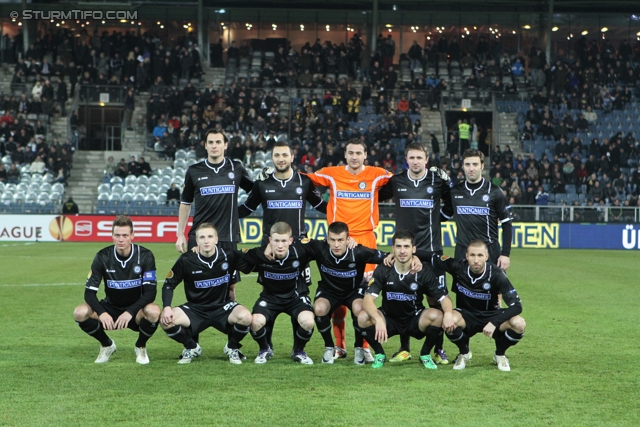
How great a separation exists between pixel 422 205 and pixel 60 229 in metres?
19.9

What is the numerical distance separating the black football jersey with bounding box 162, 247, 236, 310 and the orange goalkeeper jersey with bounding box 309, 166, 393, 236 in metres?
1.31

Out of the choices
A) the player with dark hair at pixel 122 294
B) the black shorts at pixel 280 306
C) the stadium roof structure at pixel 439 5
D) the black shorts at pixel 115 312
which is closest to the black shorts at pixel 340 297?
the black shorts at pixel 280 306

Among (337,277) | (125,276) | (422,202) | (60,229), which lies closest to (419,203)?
(422,202)

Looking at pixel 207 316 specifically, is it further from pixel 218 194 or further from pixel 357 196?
pixel 357 196

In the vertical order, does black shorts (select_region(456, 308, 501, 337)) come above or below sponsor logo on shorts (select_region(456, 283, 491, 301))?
below

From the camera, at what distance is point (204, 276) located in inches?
314

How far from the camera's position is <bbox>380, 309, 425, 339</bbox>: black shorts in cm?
784

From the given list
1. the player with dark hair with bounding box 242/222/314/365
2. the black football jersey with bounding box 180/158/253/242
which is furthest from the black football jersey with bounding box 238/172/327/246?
the player with dark hair with bounding box 242/222/314/365

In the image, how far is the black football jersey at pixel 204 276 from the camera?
795 cm

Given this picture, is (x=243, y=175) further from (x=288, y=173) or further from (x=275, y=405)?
(x=275, y=405)

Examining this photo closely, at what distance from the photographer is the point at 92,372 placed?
287 inches

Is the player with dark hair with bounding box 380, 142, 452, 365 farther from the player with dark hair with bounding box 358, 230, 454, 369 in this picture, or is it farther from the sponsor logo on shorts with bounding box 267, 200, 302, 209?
the sponsor logo on shorts with bounding box 267, 200, 302, 209

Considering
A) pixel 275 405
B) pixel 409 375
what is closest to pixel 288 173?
pixel 409 375

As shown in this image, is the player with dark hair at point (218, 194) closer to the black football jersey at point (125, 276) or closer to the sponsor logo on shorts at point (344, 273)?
the black football jersey at point (125, 276)
